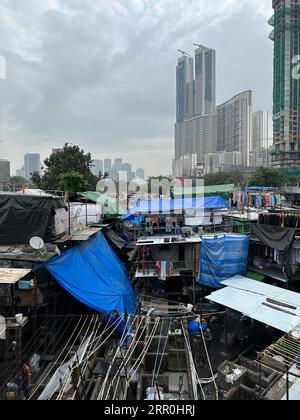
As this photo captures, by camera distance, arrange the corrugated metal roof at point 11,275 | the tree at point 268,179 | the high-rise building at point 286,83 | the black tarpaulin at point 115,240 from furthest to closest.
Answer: the high-rise building at point 286,83
the tree at point 268,179
the black tarpaulin at point 115,240
the corrugated metal roof at point 11,275

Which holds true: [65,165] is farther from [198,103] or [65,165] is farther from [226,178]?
[198,103]

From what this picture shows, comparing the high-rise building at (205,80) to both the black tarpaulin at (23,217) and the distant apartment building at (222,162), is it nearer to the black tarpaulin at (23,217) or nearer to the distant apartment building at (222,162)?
the distant apartment building at (222,162)

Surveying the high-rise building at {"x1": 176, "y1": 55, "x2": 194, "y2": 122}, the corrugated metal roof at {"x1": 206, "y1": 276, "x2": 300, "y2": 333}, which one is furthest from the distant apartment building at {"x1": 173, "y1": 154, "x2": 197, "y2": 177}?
the corrugated metal roof at {"x1": 206, "y1": 276, "x2": 300, "y2": 333}

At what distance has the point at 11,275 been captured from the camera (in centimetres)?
718

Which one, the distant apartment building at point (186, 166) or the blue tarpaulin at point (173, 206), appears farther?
the distant apartment building at point (186, 166)

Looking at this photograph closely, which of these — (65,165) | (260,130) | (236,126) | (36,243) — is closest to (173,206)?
(36,243)

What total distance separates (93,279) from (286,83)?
78541 mm

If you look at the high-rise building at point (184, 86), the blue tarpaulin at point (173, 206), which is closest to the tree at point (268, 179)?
the blue tarpaulin at point (173, 206)

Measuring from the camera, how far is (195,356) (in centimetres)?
955

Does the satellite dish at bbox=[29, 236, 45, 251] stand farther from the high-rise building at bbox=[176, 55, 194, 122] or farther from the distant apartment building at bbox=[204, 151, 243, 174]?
the high-rise building at bbox=[176, 55, 194, 122]

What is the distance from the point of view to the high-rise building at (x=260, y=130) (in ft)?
244

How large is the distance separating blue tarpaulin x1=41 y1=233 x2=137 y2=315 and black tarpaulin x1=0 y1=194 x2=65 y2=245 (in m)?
1.10

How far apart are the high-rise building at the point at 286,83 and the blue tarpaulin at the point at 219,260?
229 feet
